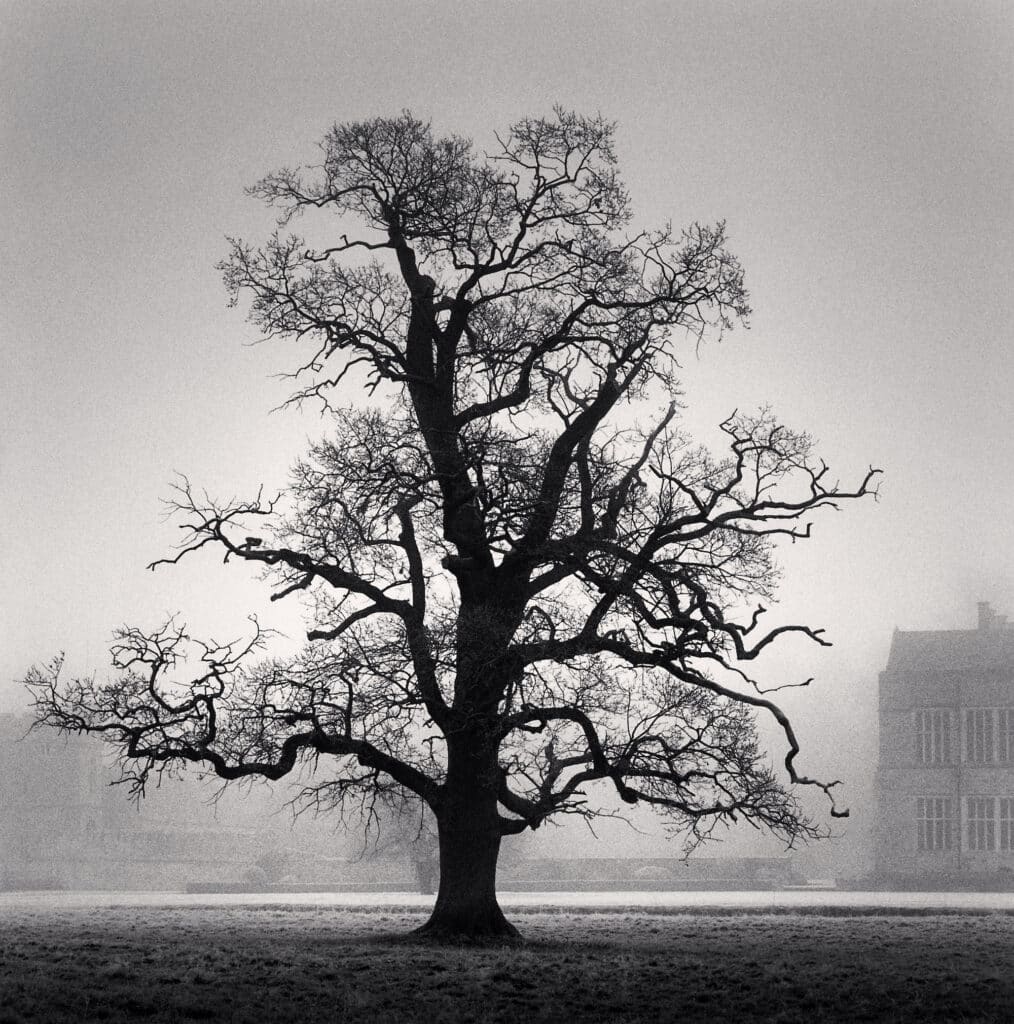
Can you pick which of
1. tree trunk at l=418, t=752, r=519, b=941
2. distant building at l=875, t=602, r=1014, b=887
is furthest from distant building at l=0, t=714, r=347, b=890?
tree trunk at l=418, t=752, r=519, b=941

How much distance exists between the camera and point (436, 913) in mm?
20781

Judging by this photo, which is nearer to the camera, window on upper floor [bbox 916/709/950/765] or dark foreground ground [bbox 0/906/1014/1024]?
dark foreground ground [bbox 0/906/1014/1024]

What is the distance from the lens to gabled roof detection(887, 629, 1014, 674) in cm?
6656

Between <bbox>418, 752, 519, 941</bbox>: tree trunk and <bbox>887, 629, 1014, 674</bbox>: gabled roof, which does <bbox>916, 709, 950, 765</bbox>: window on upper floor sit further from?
<bbox>418, 752, 519, 941</bbox>: tree trunk

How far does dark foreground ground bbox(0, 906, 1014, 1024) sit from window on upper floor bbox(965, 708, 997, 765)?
45.0 metres

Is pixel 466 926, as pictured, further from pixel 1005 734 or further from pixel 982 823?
pixel 1005 734

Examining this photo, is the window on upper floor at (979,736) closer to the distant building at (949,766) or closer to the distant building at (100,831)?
the distant building at (949,766)

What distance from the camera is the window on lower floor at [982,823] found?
6438 cm

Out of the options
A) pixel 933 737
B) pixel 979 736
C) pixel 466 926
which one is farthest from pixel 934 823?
pixel 466 926

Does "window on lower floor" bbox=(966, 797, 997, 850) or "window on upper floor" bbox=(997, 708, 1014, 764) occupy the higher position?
"window on upper floor" bbox=(997, 708, 1014, 764)

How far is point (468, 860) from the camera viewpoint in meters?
21.0

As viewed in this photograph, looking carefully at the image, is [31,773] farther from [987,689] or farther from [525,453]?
[525,453]

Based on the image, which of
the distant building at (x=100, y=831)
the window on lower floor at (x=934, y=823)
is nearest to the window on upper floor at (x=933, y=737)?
the window on lower floor at (x=934, y=823)

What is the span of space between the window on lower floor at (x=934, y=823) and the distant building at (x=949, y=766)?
1.8 inches
